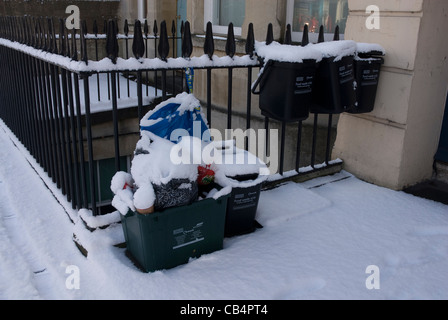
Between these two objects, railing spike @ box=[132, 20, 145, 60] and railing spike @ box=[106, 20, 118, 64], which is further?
railing spike @ box=[132, 20, 145, 60]

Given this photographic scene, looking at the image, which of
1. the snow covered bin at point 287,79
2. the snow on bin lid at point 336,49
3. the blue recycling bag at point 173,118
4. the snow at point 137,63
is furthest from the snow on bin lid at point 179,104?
the snow on bin lid at point 336,49

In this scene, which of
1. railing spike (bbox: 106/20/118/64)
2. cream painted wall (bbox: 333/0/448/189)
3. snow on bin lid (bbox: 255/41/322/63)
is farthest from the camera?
cream painted wall (bbox: 333/0/448/189)

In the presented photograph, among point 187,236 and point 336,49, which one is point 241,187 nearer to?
point 187,236

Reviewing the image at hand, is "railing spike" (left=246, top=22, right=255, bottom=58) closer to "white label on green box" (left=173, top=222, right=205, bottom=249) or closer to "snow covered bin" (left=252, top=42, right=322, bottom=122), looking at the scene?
"snow covered bin" (left=252, top=42, right=322, bottom=122)

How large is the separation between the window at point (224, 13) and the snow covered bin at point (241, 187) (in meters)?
4.56

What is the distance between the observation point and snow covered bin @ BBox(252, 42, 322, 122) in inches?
125

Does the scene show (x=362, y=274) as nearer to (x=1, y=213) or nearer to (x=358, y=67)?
(x=358, y=67)

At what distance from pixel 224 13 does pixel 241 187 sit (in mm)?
5315

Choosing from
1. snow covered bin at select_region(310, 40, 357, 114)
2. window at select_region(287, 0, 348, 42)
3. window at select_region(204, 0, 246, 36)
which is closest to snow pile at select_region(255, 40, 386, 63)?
snow covered bin at select_region(310, 40, 357, 114)

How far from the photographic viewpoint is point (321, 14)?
18.5 ft

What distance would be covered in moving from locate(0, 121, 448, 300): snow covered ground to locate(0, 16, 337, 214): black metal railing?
35 centimetres

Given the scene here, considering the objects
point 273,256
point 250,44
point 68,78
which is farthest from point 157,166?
point 250,44

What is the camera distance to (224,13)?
7336mm
